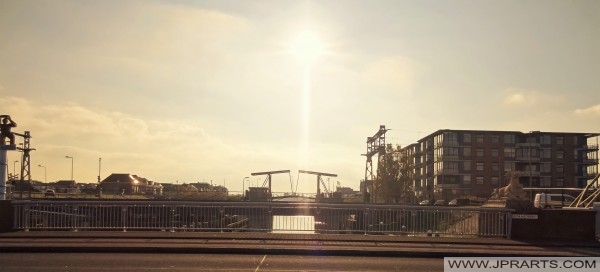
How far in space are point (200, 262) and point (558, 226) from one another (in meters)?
14.3

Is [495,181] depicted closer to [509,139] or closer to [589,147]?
[509,139]

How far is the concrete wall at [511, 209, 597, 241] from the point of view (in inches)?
891

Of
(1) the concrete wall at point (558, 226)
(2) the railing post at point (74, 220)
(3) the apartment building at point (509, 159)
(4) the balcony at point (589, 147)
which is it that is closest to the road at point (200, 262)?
(2) the railing post at point (74, 220)

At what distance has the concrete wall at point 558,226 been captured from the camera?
22.6m

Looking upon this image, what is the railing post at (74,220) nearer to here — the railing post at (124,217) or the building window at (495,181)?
the railing post at (124,217)

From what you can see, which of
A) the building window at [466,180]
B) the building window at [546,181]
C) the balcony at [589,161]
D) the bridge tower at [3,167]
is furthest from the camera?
the balcony at [589,161]

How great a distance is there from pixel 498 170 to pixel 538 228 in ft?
316

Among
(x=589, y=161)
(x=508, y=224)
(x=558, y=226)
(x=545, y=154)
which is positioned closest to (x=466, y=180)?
(x=545, y=154)

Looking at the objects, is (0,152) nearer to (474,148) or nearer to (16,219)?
(16,219)

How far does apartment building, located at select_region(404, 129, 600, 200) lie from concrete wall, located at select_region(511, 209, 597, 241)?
92.5 m

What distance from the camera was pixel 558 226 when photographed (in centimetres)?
2281

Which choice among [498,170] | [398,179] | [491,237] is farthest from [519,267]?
[498,170]

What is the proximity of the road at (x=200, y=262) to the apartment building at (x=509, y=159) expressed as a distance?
100260mm

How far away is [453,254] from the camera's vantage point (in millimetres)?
17891
